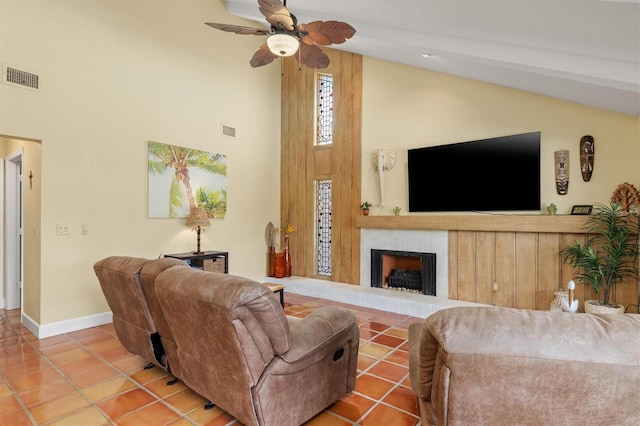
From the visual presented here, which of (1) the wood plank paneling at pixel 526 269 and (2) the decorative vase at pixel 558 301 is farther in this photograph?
(1) the wood plank paneling at pixel 526 269

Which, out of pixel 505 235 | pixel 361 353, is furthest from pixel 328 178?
pixel 361 353

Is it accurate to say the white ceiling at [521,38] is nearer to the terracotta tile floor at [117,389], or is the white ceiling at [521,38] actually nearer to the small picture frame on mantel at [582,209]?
the small picture frame on mantel at [582,209]

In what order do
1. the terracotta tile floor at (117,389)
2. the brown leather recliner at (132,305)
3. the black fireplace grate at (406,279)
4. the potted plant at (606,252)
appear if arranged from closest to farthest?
1. the terracotta tile floor at (117,389)
2. the brown leather recliner at (132,305)
3. the potted plant at (606,252)
4. the black fireplace grate at (406,279)

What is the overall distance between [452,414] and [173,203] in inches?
177

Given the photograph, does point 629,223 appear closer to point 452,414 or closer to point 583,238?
point 583,238

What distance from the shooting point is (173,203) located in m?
4.73

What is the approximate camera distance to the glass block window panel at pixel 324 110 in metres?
5.91

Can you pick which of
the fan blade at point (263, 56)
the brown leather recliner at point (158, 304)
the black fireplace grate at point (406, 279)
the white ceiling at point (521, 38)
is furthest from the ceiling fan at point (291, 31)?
the black fireplace grate at point (406, 279)

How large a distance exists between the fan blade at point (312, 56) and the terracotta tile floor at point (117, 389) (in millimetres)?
2880

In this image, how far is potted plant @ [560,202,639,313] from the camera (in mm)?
3330

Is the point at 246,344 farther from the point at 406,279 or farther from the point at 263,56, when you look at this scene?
the point at 406,279

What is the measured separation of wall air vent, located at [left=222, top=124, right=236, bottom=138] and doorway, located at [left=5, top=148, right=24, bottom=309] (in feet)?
8.84

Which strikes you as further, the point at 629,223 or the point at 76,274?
the point at 76,274

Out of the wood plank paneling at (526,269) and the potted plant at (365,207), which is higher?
the potted plant at (365,207)
